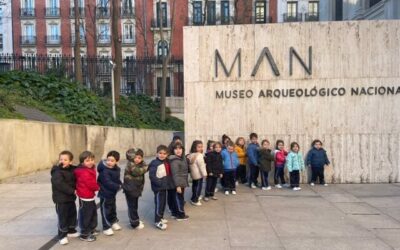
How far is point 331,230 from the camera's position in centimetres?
685

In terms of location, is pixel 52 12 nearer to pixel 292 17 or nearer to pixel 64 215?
pixel 292 17

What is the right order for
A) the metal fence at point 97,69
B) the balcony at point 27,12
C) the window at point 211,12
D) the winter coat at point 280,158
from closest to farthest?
the winter coat at point 280,158 → the metal fence at point 97,69 → the window at point 211,12 → the balcony at point 27,12

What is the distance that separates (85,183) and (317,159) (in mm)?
6566

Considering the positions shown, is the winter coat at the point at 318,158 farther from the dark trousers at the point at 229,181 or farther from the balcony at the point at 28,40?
the balcony at the point at 28,40

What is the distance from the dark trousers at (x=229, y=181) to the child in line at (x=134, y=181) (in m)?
3.42

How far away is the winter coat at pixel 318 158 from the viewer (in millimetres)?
11078

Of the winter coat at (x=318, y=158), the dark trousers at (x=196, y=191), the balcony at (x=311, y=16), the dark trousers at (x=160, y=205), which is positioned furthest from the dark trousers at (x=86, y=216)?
the balcony at (x=311, y=16)

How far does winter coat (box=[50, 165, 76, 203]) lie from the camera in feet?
20.8

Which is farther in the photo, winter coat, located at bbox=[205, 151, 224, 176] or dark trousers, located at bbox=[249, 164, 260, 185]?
dark trousers, located at bbox=[249, 164, 260, 185]

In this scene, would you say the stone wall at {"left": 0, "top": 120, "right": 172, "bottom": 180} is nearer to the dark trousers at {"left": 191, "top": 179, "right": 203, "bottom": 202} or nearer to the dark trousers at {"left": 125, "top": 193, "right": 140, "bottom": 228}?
the dark trousers at {"left": 191, "top": 179, "right": 203, "bottom": 202}

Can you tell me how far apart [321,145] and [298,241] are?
17.8 feet

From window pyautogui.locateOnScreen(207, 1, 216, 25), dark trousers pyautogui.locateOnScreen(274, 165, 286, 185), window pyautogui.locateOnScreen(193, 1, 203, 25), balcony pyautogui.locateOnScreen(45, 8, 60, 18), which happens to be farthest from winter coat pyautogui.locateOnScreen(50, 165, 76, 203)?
balcony pyautogui.locateOnScreen(45, 8, 60, 18)

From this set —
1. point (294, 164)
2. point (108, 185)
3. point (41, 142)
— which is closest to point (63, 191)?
point (108, 185)

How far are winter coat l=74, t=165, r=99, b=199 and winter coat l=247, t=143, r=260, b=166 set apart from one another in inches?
203
